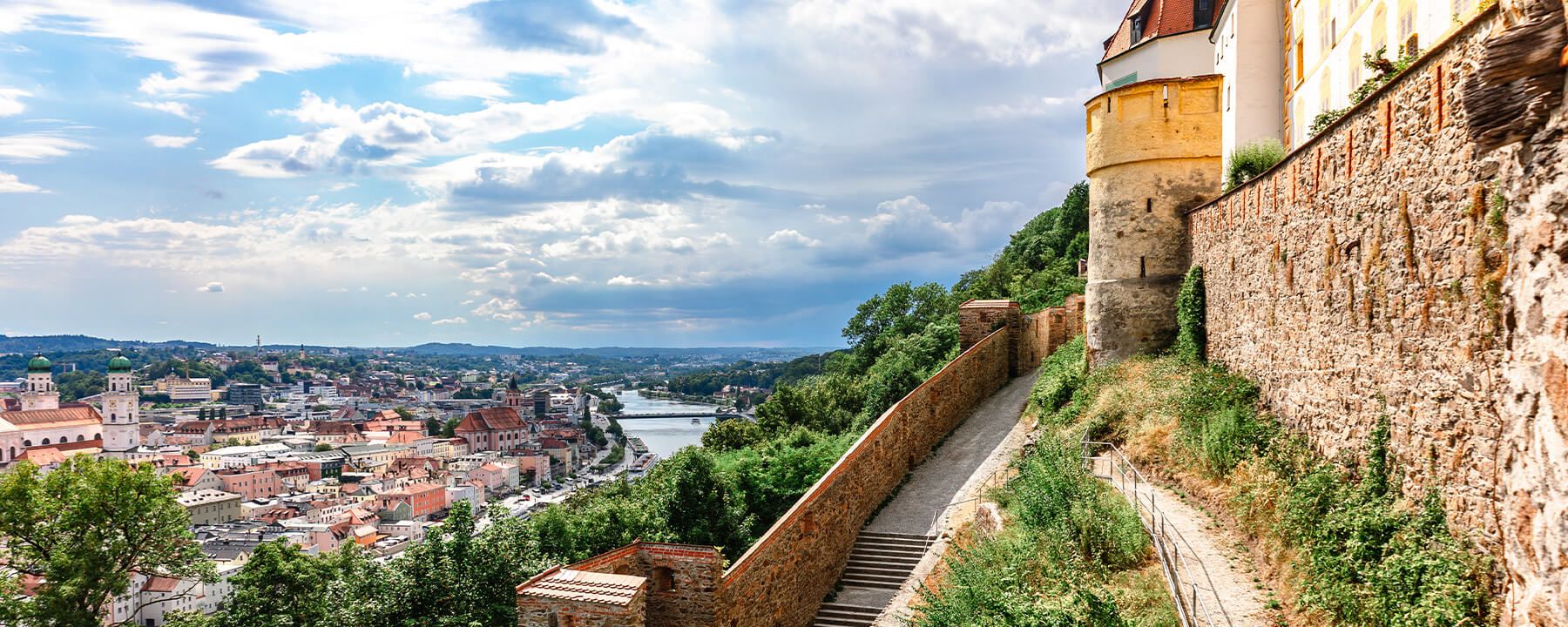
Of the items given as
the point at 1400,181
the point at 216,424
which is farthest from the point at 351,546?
the point at 216,424

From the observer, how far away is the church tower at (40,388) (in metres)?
113

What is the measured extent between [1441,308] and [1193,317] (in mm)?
9704

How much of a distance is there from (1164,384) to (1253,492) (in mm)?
5769

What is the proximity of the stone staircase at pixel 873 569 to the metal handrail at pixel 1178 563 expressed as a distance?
4.13 metres

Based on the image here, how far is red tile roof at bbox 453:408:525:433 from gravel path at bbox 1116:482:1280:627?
6608 inches

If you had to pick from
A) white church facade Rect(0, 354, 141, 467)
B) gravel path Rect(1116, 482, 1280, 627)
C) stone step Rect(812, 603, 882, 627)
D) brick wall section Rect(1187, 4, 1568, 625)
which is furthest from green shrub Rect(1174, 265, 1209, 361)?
white church facade Rect(0, 354, 141, 467)

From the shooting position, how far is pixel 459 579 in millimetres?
16359

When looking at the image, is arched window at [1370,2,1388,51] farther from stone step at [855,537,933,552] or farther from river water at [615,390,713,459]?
river water at [615,390,713,459]

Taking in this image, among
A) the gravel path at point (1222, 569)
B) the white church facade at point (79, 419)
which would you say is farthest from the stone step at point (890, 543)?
the white church facade at point (79, 419)

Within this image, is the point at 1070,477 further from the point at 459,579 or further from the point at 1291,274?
the point at 459,579

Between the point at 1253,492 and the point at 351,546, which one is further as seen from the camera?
the point at 351,546

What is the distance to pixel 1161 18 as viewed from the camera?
88.8 feet

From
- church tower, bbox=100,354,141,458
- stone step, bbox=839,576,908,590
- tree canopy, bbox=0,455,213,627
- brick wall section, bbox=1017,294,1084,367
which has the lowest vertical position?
church tower, bbox=100,354,141,458

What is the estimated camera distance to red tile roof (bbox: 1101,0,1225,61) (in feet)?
85.9
